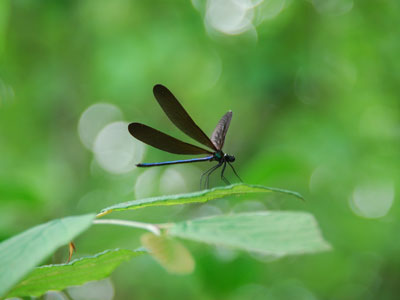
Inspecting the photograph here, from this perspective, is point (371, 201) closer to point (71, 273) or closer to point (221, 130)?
point (221, 130)

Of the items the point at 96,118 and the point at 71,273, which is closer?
Result: the point at 71,273

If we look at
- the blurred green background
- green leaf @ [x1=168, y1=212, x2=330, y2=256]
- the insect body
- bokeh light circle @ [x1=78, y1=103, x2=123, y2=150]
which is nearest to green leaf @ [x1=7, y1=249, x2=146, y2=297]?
green leaf @ [x1=168, y1=212, x2=330, y2=256]

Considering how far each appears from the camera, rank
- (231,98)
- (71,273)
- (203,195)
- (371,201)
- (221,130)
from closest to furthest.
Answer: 1. (203,195)
2. (71,273)
3. (221,130)
4. (231,98)
5. (371,201)

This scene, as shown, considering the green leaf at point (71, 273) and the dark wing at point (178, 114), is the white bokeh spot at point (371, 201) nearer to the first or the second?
the dark wing at point (178, 114)

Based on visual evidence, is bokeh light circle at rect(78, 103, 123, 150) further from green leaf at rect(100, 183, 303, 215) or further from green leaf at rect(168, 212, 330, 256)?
green leaf at rect(168, 212, 330, 256)

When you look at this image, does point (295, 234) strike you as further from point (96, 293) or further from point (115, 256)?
point (96, 293)

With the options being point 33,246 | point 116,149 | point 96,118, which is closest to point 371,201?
point 116,149

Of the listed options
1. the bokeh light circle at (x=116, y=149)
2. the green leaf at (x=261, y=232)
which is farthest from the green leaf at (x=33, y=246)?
the bokeh light circle at (x=116, y=149)

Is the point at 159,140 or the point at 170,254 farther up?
the point at 159,140

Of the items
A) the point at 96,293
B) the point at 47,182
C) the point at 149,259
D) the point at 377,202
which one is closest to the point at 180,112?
the point at 47,182
